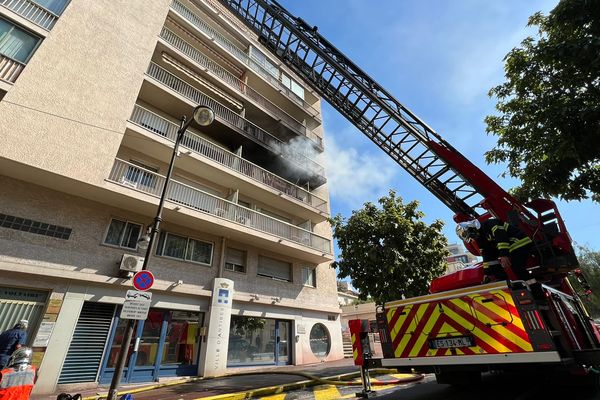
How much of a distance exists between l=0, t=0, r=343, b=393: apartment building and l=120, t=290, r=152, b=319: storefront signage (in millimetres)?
3809

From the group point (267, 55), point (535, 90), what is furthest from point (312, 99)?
point (535, 90)

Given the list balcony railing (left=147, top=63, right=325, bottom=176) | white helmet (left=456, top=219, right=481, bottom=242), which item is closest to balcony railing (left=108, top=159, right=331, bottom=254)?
balcony railing (left=147, top=63, right=325, bottom=176)

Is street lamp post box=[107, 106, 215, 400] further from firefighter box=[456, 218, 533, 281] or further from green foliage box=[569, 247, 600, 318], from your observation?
green foliage box=[569, 247, 600, 318]

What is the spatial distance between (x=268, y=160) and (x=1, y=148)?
1099 centimetres

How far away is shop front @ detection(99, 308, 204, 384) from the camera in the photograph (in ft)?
29.7

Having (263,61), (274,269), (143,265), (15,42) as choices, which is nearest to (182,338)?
(274,269)

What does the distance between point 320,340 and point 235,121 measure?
12.0 metres

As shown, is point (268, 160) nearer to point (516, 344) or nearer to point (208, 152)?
point (208, 152)

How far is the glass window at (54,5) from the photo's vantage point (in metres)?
10.2

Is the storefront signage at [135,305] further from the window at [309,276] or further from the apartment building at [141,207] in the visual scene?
the window at [309,276]

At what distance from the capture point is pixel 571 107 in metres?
5.51

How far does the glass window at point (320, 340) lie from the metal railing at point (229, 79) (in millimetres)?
11465

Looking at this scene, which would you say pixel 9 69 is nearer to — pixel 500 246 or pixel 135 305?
pixel 135 305

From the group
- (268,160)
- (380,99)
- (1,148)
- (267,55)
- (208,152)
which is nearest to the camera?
(1,148)
